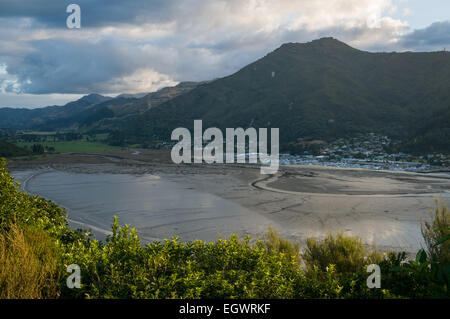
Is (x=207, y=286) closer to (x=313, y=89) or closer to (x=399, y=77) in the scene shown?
(x=313, y=89)

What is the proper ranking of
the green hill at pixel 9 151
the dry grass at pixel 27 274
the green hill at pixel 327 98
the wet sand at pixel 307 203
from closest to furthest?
1. the dry grass at pixel 27 274
2. the wet sand at pixel 307 203
3. the green hill at pixel 9 151
4. the green hill at pixel 327 98

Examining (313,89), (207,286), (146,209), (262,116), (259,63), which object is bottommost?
(146,209)

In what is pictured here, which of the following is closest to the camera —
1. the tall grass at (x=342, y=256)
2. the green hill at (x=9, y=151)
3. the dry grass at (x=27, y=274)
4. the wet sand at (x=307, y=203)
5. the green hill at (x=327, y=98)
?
the dry grass at (x=27, y=274)

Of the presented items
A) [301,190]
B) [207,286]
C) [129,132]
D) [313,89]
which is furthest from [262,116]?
[207,286]

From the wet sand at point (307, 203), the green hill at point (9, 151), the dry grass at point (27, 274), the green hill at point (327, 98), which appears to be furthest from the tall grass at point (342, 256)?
the green hill at point (9, 151)

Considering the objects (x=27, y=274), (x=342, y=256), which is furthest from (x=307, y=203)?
(x=27, y=274)

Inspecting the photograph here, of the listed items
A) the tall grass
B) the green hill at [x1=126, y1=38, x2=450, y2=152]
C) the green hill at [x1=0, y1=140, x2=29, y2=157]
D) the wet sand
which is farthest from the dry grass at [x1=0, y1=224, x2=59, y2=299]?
the green hill at [x1=0, y1=140, x2=29, y2=157]

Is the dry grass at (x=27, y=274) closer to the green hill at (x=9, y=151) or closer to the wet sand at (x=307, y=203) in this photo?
the wet sand at (x=307, y=203)
